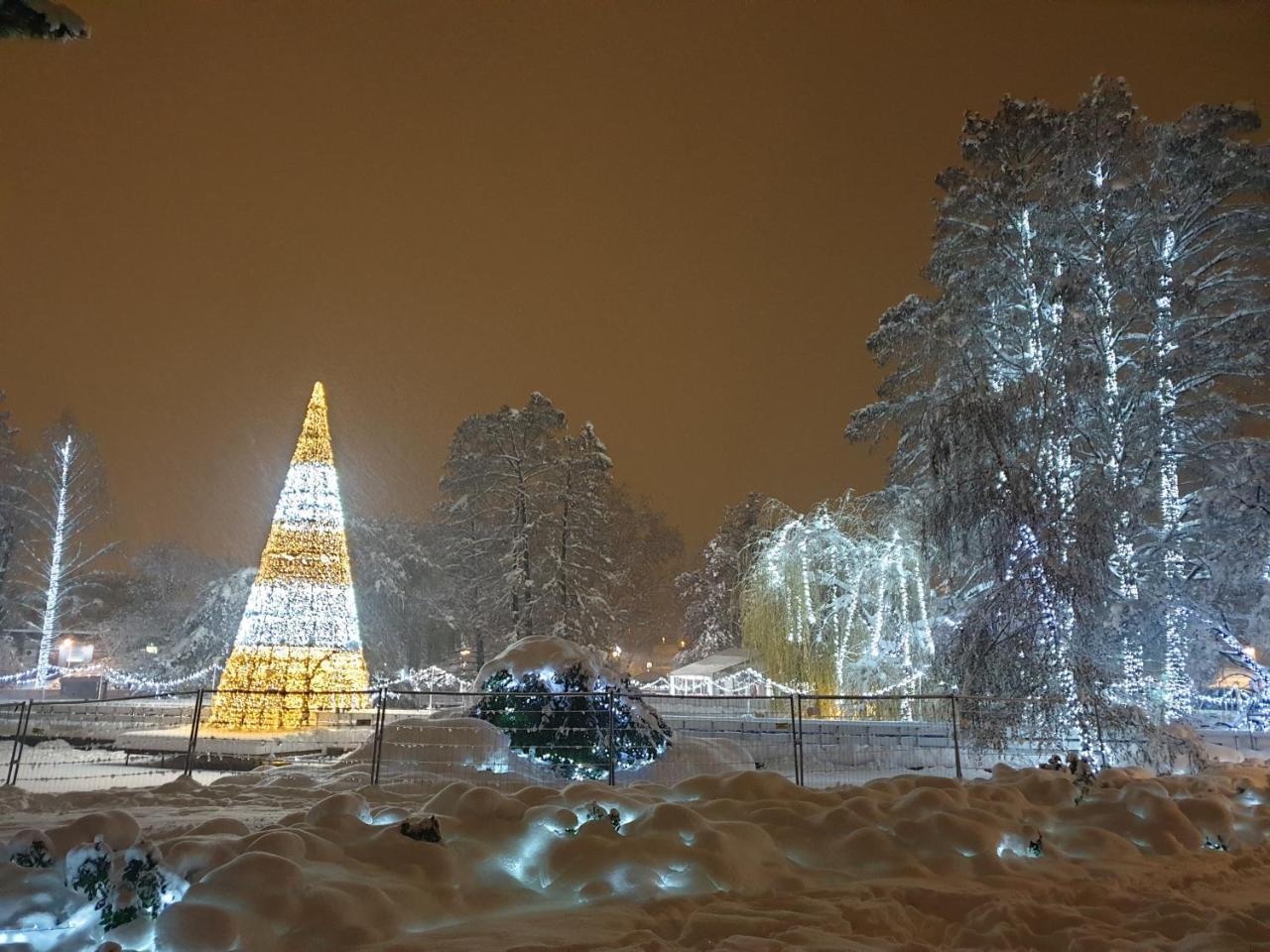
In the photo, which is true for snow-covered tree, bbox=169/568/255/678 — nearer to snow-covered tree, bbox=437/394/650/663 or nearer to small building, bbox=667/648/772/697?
snow-covered tree, bbox=437/394/650/663

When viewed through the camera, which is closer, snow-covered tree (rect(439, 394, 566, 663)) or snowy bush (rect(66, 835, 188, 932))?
snowy bush (rect(66, 835, 188, 932))

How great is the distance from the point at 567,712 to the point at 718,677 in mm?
21341

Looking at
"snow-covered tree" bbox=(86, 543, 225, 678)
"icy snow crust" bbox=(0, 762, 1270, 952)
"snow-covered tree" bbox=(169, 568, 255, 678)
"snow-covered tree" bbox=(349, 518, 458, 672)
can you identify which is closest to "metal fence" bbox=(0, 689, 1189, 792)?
"icy snow crust" bbox=(0, 762, 1270, 952)

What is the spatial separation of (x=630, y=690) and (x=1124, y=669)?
9.46 metres

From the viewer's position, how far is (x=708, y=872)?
208 inches

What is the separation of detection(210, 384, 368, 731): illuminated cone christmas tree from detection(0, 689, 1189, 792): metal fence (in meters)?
0.22

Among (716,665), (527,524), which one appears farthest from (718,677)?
(527,524)

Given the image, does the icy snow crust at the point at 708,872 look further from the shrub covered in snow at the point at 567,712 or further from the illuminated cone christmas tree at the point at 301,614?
the illuminated cone christmas tree at the point at 301,614

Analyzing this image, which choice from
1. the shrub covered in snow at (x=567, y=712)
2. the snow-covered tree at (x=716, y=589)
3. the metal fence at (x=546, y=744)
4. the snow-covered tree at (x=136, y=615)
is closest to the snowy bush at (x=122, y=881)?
the metal fence at (x=546, y=744)

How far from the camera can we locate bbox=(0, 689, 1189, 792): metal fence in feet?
33.6

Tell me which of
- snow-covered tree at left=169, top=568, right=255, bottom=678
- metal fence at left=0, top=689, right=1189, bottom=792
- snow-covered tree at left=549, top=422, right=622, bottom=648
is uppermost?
snow-covered tree at left=549, top=422, right=622, bottom=648

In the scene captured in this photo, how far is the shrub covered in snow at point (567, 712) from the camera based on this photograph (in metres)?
10.5

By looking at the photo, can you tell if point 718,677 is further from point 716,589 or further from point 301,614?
point 301,614

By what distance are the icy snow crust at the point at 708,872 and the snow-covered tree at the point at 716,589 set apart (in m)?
37.3
